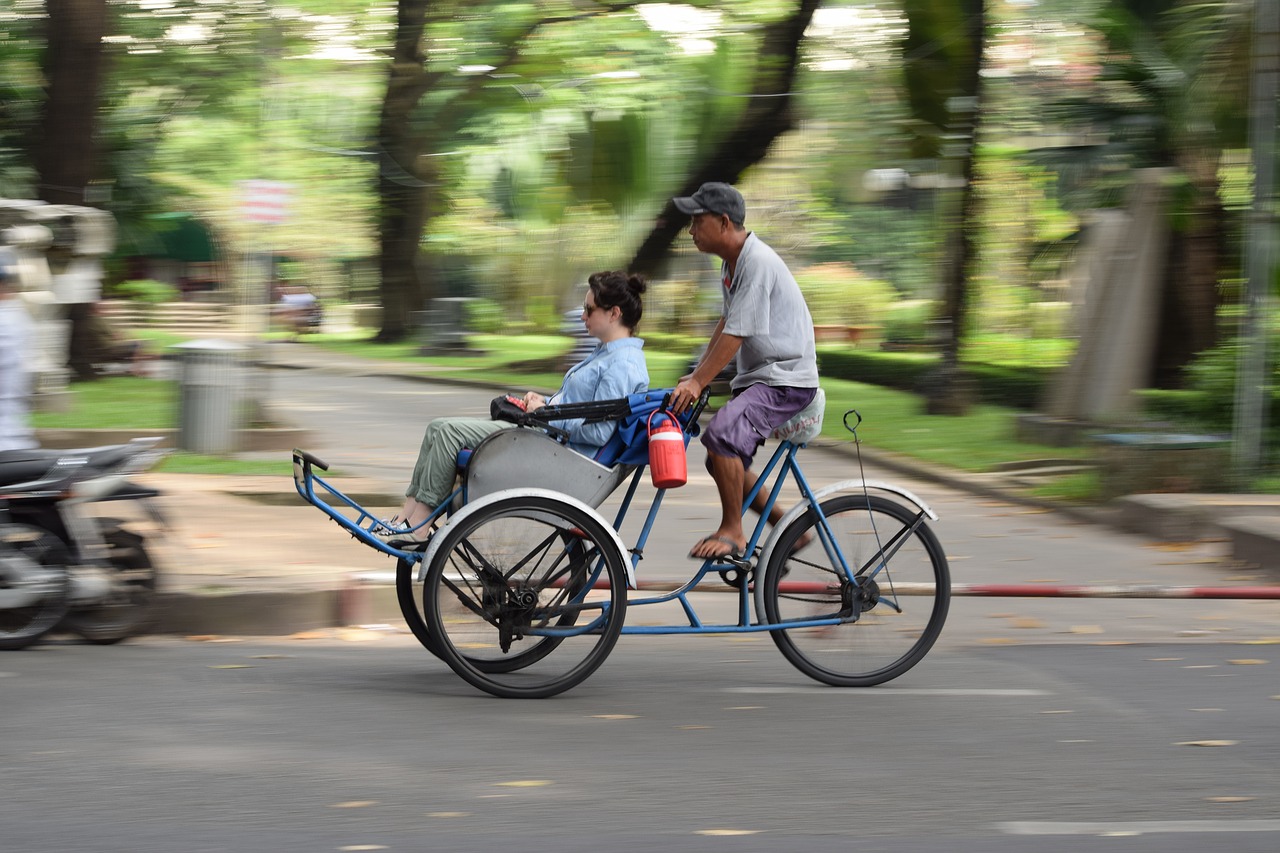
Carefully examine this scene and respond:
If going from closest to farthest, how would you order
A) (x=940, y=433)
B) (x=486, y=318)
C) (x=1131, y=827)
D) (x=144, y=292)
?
(x=1131, y=827) → (x=940, y=433) → (x=144, y=292) → (x=486, y=318)

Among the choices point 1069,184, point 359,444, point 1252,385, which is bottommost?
point 359,444

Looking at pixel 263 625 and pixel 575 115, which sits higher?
pixel 575 115

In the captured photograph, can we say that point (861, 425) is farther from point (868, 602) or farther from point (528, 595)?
point (528, 595)

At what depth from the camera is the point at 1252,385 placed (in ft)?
40.2

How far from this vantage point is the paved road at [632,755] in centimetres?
430

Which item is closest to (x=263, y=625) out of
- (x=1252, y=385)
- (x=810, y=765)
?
(x=810, y=765)

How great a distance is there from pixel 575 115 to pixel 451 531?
22.4 metres

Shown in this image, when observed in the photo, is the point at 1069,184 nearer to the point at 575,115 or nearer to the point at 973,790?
the point at 575,115

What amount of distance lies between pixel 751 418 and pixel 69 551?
2948mm

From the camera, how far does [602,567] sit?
586 centimetres

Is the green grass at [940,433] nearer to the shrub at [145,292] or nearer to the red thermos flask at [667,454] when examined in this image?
the red thermos flask at [667,454]

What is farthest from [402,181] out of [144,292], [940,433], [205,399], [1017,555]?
[1017,555]

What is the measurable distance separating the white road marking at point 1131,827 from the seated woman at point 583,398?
2.26m

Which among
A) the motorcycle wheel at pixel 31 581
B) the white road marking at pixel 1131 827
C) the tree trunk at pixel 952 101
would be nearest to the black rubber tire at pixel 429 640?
the motorcycle wheel at pixel 31 581
